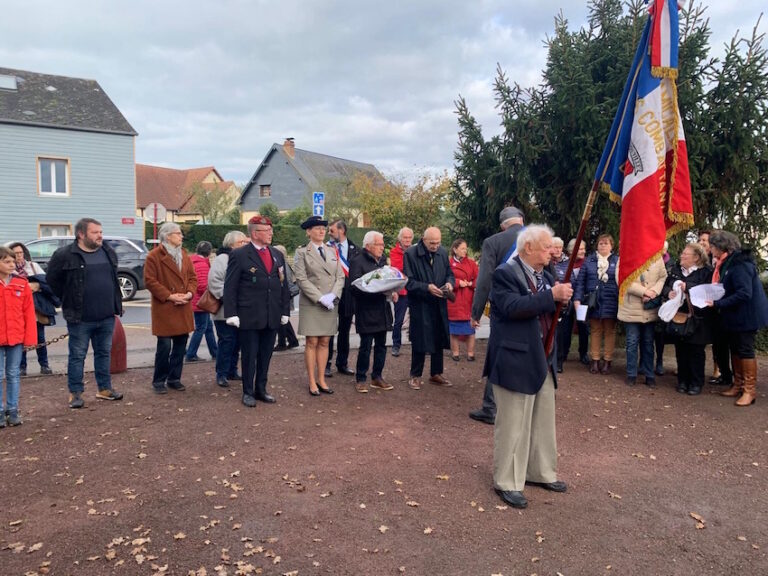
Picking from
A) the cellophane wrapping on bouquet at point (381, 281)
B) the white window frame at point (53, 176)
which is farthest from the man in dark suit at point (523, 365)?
the white window frame at point (53, 176)

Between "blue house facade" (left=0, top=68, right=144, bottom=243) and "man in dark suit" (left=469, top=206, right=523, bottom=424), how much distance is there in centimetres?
2532

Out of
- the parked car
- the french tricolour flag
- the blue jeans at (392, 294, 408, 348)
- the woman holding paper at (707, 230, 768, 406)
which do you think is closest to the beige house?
the parked car

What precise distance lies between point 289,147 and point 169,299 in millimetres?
50272

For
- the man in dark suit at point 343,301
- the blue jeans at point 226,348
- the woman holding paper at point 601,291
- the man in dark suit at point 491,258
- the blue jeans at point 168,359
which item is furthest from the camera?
the woman holding paper at point 601,291

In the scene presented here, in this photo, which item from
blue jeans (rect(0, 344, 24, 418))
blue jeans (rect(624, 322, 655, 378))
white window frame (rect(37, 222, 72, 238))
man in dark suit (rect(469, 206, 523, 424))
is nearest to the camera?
blue jeans (rect(0, 344, 24, 418))

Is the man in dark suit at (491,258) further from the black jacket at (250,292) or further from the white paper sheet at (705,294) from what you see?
the white paper sheet at (705,294)

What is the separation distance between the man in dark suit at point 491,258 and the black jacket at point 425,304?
3.18 ft

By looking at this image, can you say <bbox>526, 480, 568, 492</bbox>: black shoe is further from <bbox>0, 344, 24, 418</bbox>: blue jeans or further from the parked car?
the parked car

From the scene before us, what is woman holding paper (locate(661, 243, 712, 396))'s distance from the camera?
7488 millimetres

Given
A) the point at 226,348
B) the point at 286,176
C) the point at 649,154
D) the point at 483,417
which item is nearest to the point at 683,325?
the point at 483,417

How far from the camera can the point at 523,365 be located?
436 centimetres

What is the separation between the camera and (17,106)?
26.5 m

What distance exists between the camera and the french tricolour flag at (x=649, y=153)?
4461mm

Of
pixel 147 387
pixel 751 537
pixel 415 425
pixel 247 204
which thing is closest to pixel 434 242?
pixel 415 425
